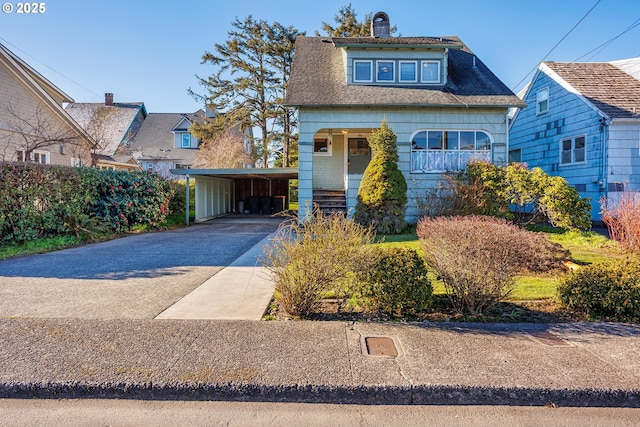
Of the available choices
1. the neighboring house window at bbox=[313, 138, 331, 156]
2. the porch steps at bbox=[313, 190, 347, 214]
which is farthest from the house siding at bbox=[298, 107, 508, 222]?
the neighboring house window at bbox=[313, 138, 331, 156]

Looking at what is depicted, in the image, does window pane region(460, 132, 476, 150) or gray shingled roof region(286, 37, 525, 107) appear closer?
gray shingled roof region(286, 37, 525, 107)

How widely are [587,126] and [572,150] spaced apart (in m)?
1.28

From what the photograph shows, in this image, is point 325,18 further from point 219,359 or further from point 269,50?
point 219,359

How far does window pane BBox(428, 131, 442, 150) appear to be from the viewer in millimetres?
14125

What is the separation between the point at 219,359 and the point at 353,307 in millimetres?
2017

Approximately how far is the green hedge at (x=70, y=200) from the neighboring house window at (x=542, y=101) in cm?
Result: 1726

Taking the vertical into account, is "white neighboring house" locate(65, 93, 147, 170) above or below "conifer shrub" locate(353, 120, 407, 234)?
above

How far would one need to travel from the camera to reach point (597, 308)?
15.5 ft

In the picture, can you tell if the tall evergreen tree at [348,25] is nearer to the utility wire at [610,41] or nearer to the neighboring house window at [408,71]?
the utility wire at [610,41]

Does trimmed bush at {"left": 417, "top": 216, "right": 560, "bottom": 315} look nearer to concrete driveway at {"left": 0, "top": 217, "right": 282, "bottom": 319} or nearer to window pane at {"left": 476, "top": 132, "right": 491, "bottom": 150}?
concrete driveway at {"left": 0, "top": 217, "right": 282, "bottom": 319}

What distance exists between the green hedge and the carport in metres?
3.87

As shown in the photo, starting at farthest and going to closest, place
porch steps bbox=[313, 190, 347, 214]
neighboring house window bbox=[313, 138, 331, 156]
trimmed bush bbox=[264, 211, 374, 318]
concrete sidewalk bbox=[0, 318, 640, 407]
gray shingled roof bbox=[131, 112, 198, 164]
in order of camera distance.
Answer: gray shingled roof bbox=[131, 112, 198, 164], neighboring house window bbox=[313, 138, 331, 156], porch steps bbox=[313, 190, 347, 214], trimmed bush bbox=[264, 211, 374, 318], concrete sidewalk bbox=[0, 318, 640, 407]

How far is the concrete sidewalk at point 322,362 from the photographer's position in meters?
3.00

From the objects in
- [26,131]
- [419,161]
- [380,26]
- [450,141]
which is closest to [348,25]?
[380,26]
